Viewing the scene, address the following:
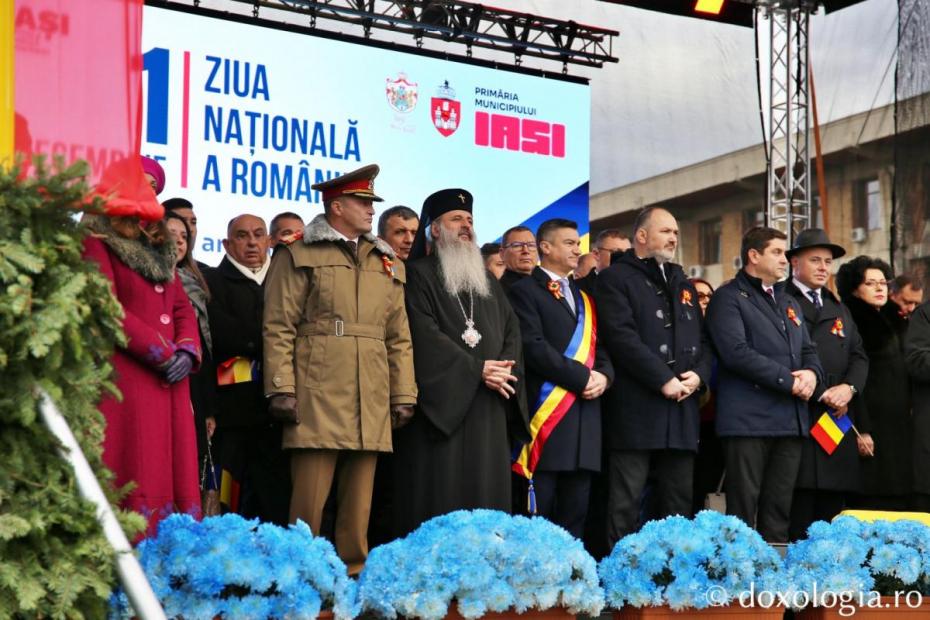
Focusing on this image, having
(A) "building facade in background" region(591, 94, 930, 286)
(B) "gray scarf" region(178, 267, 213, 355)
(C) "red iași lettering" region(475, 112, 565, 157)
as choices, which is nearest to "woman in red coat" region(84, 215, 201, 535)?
(B) "gray scarf" region(178, 267, 213, 355)

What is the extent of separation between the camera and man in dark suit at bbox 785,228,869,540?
22.2 ft

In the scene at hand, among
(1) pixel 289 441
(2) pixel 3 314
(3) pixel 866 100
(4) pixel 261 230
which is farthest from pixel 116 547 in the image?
(3) pixel 866 100

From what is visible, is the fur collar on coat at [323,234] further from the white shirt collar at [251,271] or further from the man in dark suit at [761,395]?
the man in dark suit at [761,395]

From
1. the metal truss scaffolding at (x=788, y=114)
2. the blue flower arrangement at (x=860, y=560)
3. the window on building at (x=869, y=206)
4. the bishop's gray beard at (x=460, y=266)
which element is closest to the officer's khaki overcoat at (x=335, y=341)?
the bishop's gray beard at (x=460, y=266)

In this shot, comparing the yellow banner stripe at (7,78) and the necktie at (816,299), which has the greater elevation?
the yellow banner stripe at (7,78)

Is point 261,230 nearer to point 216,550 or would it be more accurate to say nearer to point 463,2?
point 216,550

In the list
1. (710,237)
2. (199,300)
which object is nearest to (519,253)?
(199,300)

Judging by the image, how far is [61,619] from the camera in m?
2.79

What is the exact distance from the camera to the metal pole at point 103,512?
2.82 m

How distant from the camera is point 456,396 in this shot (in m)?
5.64

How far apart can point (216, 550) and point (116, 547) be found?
2.12 ft

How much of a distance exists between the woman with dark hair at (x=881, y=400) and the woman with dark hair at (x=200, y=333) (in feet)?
11.8

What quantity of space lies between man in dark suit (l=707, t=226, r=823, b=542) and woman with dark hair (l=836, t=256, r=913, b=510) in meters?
0.68

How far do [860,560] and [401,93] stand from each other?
741 centimetres
